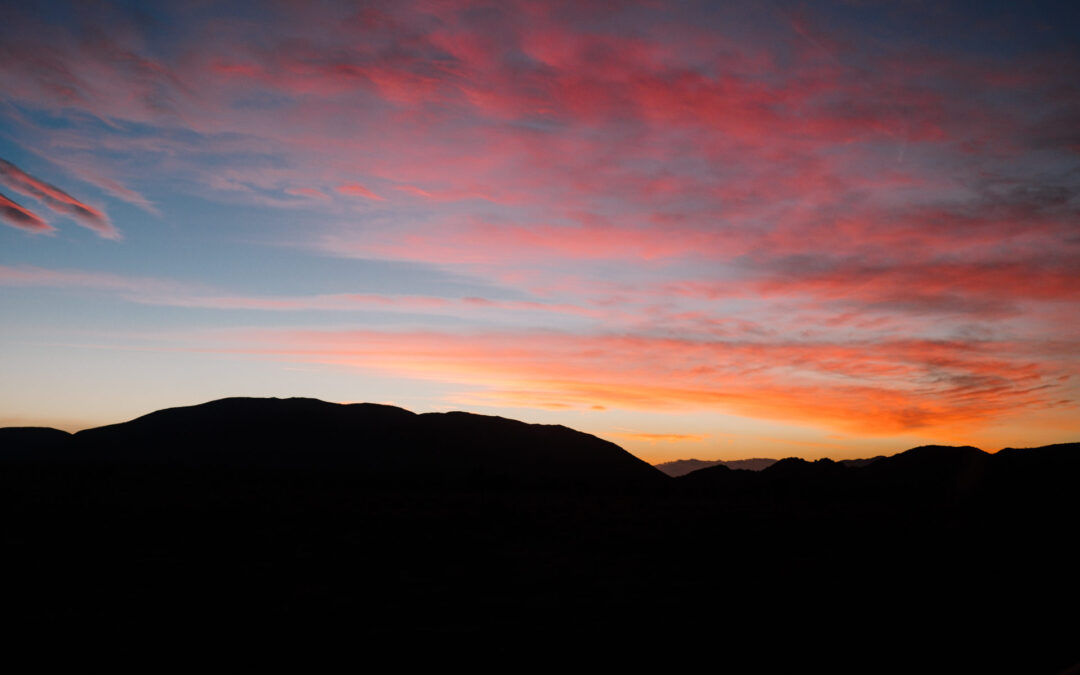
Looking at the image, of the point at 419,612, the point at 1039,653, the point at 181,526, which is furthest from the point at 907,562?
the point at 181,526

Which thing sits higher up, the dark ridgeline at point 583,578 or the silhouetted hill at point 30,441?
the silhouetted hill at point 30,441

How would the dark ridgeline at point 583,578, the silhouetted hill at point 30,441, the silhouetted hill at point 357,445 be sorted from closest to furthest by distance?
the dark ridgeline at point 583,578 → the silhouetted hill at point 357,445 → the silhouetted hill at point 30,441

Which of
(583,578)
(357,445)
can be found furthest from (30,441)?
(583,578)

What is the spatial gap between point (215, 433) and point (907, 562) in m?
174

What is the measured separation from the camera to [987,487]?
117 metres

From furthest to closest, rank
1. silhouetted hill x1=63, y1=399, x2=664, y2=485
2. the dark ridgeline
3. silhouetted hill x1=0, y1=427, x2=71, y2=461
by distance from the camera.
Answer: silhouetted hill x1=0, y1=427, x2=71, y2=461 < silhouetted hill x1=63, y1=399, x2=664, y2=485 < the dark ridgeline

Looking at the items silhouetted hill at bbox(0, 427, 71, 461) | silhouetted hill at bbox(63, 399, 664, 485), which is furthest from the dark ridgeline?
silhouetted hill at bbox(0, 427, 71, 461)

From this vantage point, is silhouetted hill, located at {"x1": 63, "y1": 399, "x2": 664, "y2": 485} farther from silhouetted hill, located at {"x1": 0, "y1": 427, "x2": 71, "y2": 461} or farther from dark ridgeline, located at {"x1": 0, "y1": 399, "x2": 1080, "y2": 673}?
dark ridgeline, located at {"x1": 0, "y1": 399, "x2": 1080, "y2": 673}

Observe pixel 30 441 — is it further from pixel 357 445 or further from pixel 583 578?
pixel 583 578

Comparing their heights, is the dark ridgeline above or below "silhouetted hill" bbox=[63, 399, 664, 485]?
below

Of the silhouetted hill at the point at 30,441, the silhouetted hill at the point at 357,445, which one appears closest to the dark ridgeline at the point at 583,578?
the silhouetted hill at the point at 357,445

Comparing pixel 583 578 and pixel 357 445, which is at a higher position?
pixel 357 445

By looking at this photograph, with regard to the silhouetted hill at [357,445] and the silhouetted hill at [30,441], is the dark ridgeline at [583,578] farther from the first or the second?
the silhouetted hill at [30,441]

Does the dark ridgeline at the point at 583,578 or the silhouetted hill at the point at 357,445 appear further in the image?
the silhouetted hill at the point at 357,445
